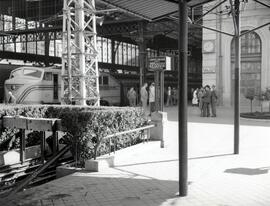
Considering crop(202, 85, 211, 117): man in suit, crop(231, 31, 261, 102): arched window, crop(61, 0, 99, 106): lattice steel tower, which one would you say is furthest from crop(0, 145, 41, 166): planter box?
crop(231, 31, 261, 102): arched window

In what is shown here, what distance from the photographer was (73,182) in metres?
7.11

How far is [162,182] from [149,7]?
342 centimetres

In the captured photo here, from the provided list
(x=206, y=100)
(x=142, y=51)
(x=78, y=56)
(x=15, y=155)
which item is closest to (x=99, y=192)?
(x=15, y=155)

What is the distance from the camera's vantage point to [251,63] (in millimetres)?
30828

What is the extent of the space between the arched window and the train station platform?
2083cm

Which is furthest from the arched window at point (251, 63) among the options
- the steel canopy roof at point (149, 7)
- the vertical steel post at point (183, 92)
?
the vertical steel post at point (183, 92)

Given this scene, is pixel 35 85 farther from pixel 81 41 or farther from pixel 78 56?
pixel 81 41

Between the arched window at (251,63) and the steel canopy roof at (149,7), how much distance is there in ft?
74.6

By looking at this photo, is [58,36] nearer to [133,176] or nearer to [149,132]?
[149,132]

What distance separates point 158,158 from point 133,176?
6.46 ft

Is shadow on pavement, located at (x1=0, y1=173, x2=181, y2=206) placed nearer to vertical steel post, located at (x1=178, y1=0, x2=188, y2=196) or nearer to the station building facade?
vertical steel post, located at (x1=178, y1=0, x2=188, y2=196)

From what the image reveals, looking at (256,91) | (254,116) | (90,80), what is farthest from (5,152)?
(256,91)

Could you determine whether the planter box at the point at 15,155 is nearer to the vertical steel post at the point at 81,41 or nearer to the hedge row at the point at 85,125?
the hedge row at the point at 85,125

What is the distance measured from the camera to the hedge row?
851 centimetres
